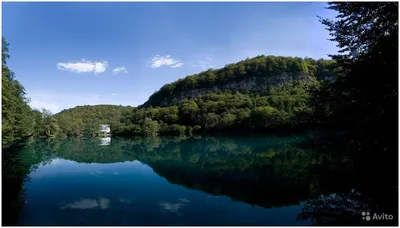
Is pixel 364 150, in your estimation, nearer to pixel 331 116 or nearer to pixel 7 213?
pixel 331 116

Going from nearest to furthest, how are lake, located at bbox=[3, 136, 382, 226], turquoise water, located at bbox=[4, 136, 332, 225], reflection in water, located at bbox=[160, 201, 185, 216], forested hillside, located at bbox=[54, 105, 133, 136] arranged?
lake, located at bbox=[3, 136, 382, 226]
turquoise water, located at bbox=[4, 136, 332, 225]
reflection in water, located at bbox=[160, 201, 185, 216]
forested hillside, located at bbox=[54, 105, 133, 136]

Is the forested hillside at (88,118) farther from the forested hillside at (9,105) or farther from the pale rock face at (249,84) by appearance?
the forested hillside at (9,105)

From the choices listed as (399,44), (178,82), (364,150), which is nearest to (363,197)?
(364,150)

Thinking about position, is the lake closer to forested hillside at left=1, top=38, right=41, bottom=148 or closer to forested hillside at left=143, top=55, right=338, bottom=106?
forested hillside at left=1, top=38, right=41, bottom=148

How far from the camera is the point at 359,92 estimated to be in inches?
320

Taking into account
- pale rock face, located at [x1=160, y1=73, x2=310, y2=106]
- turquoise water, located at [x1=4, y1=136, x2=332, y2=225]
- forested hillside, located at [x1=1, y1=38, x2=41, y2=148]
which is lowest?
turquoise water, located at [x1=4, y1=136, x2=332, y2=225]

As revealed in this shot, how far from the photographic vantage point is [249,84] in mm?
114688

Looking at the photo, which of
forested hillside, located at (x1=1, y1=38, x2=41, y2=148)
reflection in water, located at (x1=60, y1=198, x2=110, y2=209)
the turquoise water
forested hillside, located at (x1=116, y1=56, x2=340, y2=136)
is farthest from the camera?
forested hillside, located at (x1=116, y1=56, x2=340, y2=136)

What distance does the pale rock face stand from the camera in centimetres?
10800

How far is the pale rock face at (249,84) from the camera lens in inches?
4252

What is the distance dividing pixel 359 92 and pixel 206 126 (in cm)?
7334

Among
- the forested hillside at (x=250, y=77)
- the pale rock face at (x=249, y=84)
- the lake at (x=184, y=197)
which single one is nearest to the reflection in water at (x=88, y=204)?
the lake at (x=184, y=197)

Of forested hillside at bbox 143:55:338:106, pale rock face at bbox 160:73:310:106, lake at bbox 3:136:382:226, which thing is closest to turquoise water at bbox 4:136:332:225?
lake at bbox 3:136:382:226

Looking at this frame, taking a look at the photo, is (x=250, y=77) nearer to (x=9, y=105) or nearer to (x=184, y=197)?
(x=9, y=105)
